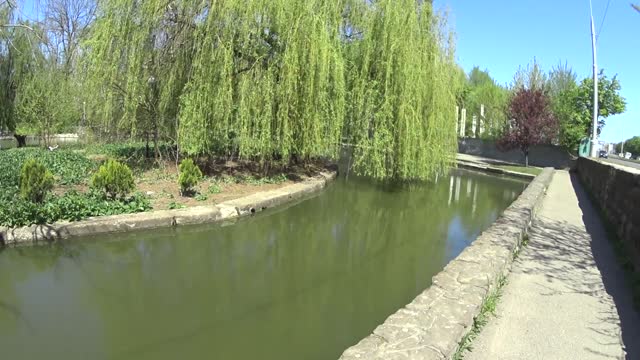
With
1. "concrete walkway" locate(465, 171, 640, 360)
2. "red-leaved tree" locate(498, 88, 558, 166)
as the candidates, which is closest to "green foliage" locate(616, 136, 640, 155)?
"red-leaved tree" locate(498, 88, 558, 166)

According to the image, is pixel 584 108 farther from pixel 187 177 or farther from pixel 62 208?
pixel 62 208

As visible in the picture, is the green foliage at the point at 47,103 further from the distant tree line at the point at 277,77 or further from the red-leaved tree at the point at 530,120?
the red-leaved tree at the point at 530,120

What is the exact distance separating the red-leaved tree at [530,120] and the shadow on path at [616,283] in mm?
18391

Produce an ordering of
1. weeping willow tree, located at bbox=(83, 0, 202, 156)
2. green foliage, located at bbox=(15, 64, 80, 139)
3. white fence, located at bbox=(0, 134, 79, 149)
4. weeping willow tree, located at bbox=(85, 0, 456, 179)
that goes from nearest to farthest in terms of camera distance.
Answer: weeping willow tree, located at bbox=(83, 0, 202, 156)
weeping willow tree, located at bbox=(85, 0, 456, 179)
green foliage, located at bbox=(15, 64, 80, 139)
white fence, located at bbox=(0, 134, 79, 149)

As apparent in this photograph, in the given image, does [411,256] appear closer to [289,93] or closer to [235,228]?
[235,228]

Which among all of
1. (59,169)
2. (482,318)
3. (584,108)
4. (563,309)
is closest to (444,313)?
(482,318)

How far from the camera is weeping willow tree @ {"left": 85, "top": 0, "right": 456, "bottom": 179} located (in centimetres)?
1285

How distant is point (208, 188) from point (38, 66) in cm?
1771

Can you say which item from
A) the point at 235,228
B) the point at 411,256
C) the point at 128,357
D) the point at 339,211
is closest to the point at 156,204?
the point at 235,228

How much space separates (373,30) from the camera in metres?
14.8

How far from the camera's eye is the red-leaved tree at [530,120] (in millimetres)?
27844

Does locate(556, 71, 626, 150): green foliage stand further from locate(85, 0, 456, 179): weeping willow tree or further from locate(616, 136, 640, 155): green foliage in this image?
locate(616, 136, 640, 155): green foliage

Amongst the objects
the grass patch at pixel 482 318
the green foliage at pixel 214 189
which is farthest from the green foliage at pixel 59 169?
the grass patch at pixel 482 318

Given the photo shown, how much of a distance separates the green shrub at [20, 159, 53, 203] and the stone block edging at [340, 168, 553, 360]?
716cm
